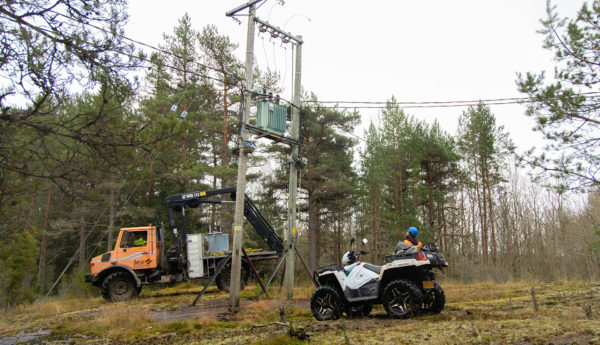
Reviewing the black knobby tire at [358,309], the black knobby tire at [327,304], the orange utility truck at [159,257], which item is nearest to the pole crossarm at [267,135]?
the orange utility truck at [159,257]

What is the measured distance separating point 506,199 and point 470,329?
2385 cm

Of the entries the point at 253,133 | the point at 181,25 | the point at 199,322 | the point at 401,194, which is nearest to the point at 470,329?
the point at 199,322

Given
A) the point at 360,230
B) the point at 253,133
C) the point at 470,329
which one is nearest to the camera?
the point at 470,329

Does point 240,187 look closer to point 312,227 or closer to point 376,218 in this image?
point 312,227

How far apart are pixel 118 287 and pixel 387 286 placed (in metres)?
10.5

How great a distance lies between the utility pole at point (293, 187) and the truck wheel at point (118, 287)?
566 cm

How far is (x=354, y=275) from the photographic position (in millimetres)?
8516

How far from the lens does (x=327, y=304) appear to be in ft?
28.2

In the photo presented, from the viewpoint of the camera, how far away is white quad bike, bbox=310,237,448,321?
25.5ft

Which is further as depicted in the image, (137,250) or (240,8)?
(137,250)

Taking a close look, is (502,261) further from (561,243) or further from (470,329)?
(470,329)

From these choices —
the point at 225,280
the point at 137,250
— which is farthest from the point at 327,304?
the point at 137,250

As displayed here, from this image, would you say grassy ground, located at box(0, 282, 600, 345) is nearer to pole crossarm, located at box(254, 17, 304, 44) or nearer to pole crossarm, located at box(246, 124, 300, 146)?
pole crossarm, located at box(246, 124, 300, 146)

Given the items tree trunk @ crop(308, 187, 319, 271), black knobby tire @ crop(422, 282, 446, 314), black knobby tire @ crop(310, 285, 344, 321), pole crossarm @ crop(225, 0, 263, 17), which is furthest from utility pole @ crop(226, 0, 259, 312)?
tree trunk @ crop(308, 187, 319, 271)
